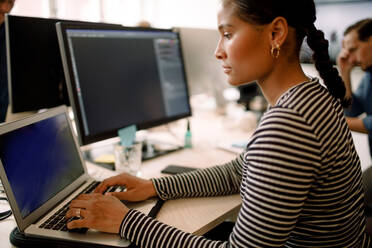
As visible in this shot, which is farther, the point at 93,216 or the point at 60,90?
the point at 60,90

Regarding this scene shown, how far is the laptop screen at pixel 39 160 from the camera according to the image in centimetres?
71

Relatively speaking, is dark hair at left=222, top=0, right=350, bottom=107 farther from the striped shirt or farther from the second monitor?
the second monitor

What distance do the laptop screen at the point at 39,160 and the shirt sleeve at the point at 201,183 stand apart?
26cm

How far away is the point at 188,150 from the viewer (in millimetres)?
1417

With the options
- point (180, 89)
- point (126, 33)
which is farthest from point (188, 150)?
point (126, 33)

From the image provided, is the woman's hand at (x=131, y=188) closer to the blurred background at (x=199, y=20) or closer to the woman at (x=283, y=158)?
the woman at (x=283, y=158)

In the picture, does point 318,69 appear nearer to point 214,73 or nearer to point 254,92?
point 214,73

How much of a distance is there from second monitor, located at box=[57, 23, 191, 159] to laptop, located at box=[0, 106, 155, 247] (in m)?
0.15

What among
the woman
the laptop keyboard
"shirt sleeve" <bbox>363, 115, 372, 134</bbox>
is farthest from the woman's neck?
"shirt sleeve" <bbox>363, 115, 372, 134</bbox>

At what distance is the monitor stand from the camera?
124 cm

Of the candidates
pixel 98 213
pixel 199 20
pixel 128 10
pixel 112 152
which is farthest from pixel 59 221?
pixel 199 20

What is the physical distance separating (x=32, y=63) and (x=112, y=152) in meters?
0.48

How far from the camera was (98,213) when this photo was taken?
73cm

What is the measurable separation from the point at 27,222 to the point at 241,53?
0.62m
